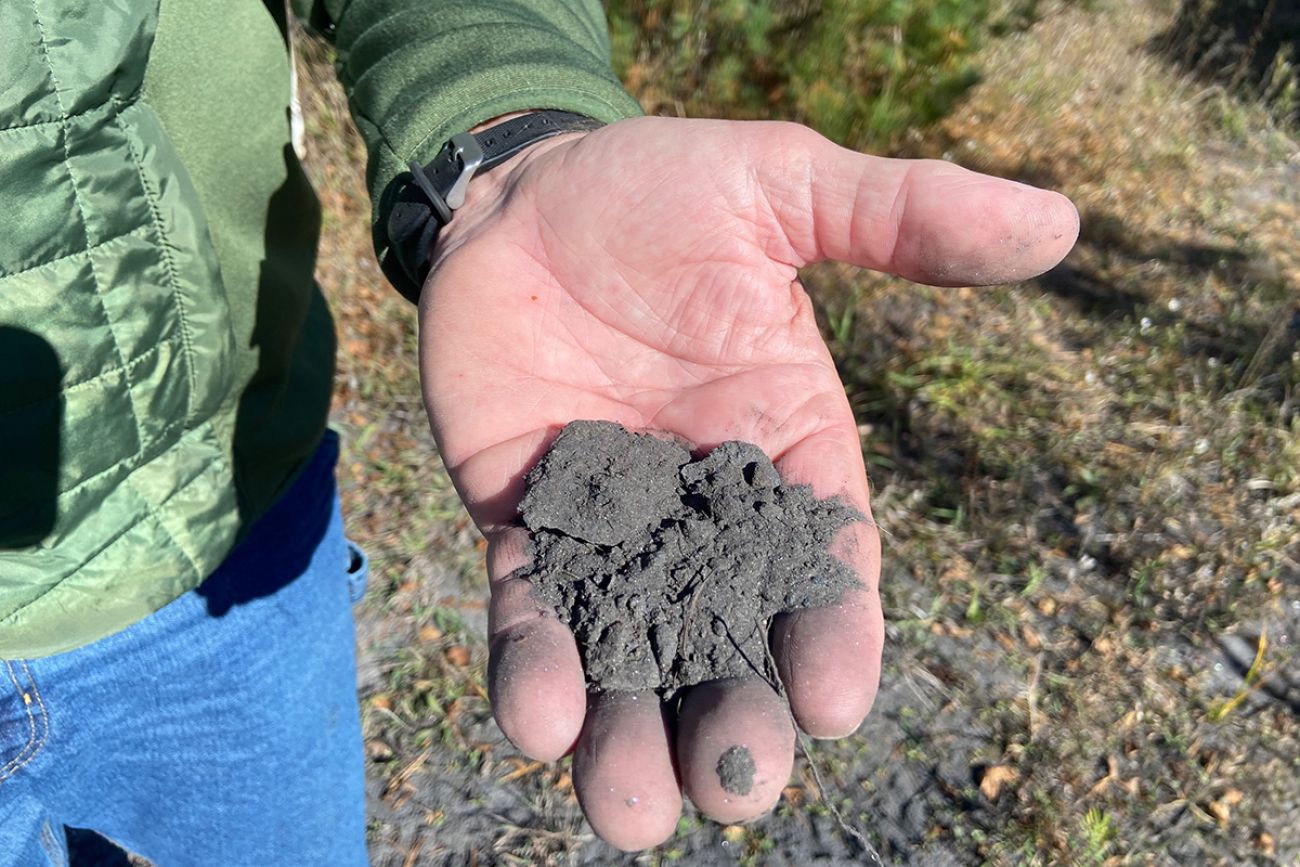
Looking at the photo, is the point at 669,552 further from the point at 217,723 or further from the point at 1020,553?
the point at 1020,553

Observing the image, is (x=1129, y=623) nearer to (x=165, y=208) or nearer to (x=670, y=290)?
(x=670, y=290)

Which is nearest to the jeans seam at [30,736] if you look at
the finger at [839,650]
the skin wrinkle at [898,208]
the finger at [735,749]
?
the finger at [735,749]

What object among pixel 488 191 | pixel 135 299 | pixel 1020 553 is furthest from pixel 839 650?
pixel 1020 553

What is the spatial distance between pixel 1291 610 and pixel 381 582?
10.1ft

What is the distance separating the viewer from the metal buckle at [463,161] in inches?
70.5

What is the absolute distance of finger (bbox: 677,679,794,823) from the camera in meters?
1.29

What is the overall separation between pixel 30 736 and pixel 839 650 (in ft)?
4.48

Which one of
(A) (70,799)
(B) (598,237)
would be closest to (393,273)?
(B) (598,237)

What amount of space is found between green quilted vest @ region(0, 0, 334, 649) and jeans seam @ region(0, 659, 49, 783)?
0.22ft

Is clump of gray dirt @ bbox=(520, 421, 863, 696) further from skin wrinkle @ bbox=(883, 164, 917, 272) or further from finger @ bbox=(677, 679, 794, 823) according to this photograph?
skin wrinkle @ bbox=(883, 164, 917, 272)

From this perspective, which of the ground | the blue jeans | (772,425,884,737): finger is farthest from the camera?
the ground


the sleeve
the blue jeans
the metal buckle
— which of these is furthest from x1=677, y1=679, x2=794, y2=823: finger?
the sleeve

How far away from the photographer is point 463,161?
1796 mm

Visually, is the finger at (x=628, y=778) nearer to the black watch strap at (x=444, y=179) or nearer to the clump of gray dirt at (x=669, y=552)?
the clump of gray dirt at (x=669, y=552)
